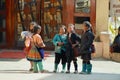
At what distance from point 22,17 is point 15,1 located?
0.85m

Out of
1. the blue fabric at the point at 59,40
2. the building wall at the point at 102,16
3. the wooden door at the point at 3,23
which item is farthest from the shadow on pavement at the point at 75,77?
the wooden door at the point at 3,23

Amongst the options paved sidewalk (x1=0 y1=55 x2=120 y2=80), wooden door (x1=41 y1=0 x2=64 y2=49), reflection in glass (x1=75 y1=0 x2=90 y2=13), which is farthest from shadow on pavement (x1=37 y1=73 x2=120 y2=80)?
reflection in glass (x1=75 y1=0 x2=90 y2=13)

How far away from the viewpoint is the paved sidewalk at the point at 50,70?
1216 cm

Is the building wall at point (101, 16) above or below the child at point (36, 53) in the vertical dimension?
above

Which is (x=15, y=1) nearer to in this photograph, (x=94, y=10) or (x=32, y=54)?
(x=94, y=10)

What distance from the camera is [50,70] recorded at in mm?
14172

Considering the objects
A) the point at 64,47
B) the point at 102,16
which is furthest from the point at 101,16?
the point at 64,47

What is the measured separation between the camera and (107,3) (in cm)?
1894

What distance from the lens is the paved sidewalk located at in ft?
39.9

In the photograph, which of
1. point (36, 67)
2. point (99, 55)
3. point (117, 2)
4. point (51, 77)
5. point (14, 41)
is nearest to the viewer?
point (51, 77)

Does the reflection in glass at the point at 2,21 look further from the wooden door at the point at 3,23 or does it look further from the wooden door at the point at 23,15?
the wooden door at the point at 23,15

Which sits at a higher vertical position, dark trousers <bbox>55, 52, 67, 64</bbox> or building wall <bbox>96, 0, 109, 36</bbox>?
building wall <bbox>96, 0, 109, 36</bbox>

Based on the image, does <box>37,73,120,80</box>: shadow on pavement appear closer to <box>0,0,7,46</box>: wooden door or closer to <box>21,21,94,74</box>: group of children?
<box>21,21,94,74</box>: group of children

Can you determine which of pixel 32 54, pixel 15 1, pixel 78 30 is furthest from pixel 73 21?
pixel 32 54
